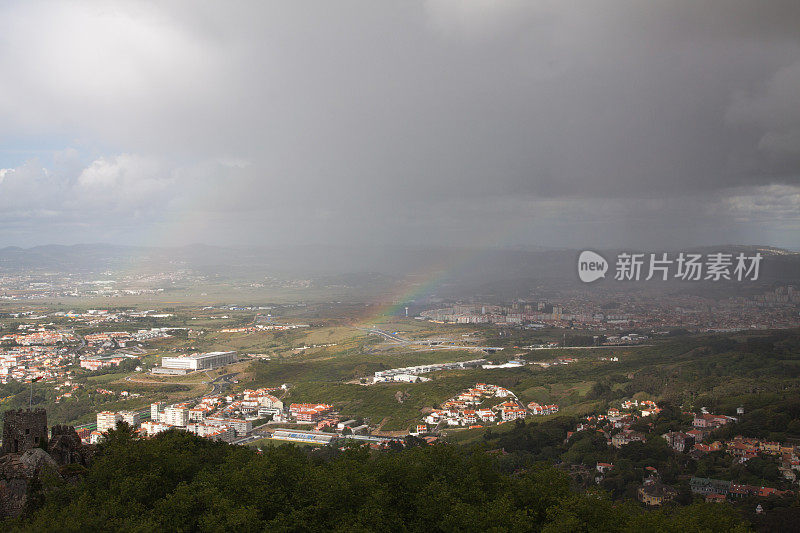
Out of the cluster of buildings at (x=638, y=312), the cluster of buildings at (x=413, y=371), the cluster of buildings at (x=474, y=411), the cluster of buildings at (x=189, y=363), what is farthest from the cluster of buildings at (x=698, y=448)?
the cluster of buildings at (x=638, y=312)

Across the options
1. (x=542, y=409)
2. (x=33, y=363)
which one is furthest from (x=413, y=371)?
(x=33, y=363)

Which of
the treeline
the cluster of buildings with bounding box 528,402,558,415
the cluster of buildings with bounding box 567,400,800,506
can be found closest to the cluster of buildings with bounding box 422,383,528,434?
the cluster of buildings with bounding box 528,402,558,415

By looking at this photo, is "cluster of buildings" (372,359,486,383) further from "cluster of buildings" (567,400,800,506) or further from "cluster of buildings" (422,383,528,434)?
"cluster of buildings" (567,400,800,506)

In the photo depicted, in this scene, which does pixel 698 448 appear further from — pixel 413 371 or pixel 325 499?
pixel 413 371

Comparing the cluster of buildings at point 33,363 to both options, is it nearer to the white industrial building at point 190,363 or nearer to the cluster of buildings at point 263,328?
the white industrial building at point 190,363

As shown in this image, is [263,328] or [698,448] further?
[263,328]

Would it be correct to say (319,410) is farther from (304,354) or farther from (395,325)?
(395,325)
